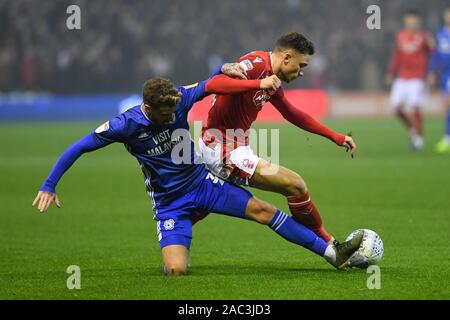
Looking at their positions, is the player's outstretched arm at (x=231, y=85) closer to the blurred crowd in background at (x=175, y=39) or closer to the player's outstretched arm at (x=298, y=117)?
the player's outstretched arm at (x=298, y=117)

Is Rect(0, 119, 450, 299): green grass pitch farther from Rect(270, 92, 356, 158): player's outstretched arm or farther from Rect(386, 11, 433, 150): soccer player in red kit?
Rect(270, 92, 356, 158): player's outstretched arm

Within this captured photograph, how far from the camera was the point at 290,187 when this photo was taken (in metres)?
7.80

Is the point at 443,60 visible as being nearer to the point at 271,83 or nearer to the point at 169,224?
the point at 169,224

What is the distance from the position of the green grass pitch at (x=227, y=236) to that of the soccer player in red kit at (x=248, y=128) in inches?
24.0

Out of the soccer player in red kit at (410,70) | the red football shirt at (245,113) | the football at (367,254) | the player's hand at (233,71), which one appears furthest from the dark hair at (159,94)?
the soccer player in red kit at (410,70)

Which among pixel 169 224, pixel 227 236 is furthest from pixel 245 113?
pixel 227 236

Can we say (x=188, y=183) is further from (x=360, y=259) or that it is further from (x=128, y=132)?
(x=360, y=259)

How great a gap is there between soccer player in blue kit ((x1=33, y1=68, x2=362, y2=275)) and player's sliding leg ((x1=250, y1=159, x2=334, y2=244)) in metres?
0.18

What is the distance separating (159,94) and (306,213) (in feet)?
5.38

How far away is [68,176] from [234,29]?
1791 centimetres

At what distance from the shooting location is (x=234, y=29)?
109ft

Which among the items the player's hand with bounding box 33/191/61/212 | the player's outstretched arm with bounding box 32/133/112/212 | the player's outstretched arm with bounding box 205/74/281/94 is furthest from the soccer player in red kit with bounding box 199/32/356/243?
the player's hand with bounding box 33/191/61/212
